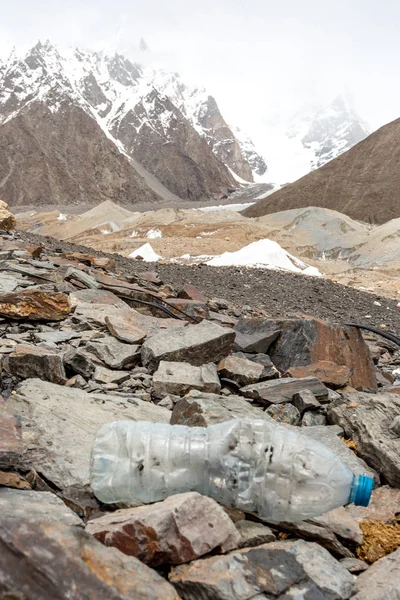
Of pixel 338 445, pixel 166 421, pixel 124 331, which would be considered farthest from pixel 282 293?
pixel 166 421

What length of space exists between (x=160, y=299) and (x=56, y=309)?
1.99 meters

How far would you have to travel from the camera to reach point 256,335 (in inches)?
199

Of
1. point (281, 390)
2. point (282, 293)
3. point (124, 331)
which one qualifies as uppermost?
point (124, 331)

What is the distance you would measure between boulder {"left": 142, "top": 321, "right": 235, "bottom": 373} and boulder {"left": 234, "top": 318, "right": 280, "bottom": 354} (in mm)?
413

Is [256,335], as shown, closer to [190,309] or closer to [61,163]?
[190,309]

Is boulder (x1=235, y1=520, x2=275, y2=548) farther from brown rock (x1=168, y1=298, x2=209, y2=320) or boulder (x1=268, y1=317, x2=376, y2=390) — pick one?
brown rock (x1=168, y1=298, x2=209, y2=320)

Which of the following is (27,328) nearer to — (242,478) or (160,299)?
(160,299)

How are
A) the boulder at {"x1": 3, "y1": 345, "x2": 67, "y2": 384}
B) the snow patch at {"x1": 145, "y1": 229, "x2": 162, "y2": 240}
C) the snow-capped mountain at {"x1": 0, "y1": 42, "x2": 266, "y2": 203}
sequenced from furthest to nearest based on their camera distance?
the snow-capped mountain at {"x1": 0, "y1": 42, "x2": 266, "y2": 203}, the snow patch at {"x1": 145, "y1": 229, "x2": 162, "y2": 240}, the boulder at {"x1": 3, "y1": 345, "x2": 67, "y2": 384}

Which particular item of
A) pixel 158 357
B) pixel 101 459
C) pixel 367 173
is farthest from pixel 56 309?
pixel 367 173

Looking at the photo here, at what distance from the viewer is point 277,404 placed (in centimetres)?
349

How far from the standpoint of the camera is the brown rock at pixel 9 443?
210cm

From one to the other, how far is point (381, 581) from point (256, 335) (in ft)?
10.7

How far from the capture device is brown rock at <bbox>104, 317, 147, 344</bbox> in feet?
14.0

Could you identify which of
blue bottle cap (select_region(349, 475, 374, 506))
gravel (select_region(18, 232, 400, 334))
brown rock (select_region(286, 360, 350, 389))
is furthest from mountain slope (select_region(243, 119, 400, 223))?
blue bottle cap (select_region(349, 475, 374, 506))
